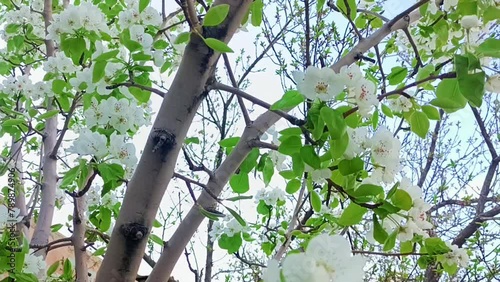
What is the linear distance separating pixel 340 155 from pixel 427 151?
1.73m

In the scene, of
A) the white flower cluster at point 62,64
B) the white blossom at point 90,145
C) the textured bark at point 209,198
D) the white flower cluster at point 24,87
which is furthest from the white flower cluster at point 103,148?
the white flower cluster at point 24,87

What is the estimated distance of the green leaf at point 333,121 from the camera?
417 mm

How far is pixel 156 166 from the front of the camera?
50 cm

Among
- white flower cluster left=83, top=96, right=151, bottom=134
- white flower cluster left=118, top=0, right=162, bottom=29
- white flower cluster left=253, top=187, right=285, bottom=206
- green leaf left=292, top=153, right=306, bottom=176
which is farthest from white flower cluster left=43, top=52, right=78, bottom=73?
green leaf left=292, top=153, right=306, bottom=176

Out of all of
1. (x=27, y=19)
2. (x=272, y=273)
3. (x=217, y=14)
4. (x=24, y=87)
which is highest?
(x=27, y=19)

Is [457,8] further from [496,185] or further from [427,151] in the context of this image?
[427,151]

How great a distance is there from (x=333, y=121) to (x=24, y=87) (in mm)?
984

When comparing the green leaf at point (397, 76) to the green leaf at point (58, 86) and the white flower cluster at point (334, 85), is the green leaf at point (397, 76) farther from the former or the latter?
the green leaf at point (58, 86)

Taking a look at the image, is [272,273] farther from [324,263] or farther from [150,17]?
[150,17]

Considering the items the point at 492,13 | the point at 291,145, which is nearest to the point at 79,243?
the point at 291,145

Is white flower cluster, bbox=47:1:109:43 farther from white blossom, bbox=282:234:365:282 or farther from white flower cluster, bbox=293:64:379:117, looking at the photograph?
white blossom, bbox=282:234:365:282

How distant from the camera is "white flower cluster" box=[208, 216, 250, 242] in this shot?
839mm

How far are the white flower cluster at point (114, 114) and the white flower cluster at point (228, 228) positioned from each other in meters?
0.25

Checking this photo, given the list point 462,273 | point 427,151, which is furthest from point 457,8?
point 427,151
